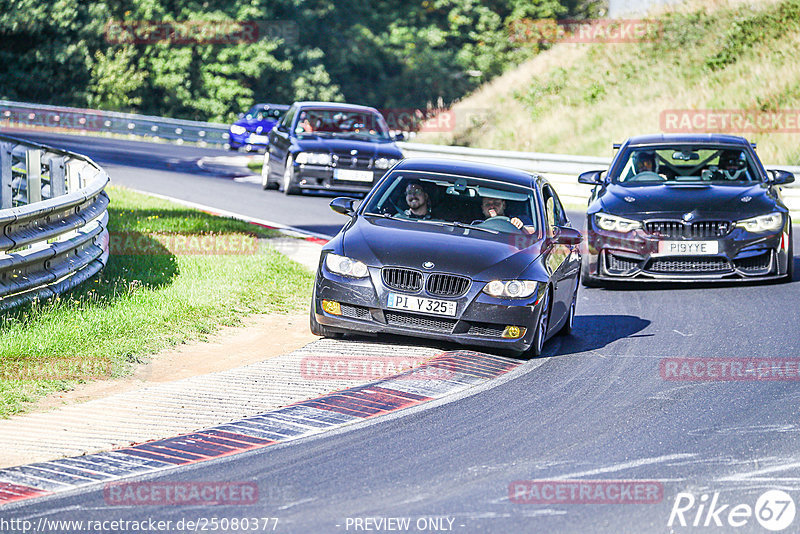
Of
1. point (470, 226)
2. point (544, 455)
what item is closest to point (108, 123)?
point (470, 226)

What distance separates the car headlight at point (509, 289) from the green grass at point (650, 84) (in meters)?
19.4

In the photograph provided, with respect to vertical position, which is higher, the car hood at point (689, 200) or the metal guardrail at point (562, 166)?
the car hood at point (689, 200)

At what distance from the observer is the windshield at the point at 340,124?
2361 centimetres

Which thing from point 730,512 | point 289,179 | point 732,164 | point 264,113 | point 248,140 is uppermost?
point 732,164

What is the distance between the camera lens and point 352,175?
2253cm

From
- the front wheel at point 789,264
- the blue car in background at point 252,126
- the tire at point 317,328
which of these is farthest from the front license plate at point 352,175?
the blue car in background at point 252,126

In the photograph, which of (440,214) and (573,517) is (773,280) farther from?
(573,517)

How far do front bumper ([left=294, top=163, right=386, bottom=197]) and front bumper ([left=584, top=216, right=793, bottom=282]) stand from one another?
367 inches

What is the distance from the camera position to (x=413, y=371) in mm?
9000

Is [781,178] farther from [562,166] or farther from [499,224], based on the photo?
[562,166]

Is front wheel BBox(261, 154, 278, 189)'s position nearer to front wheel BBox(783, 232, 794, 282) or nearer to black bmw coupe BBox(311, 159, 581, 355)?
front wheel BBox(783, 232, 794, 282)

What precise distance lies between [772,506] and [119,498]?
3.02 meters

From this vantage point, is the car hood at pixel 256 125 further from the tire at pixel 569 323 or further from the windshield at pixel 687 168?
the tire at pixel 569 323

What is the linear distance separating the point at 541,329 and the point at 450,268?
0.89m
